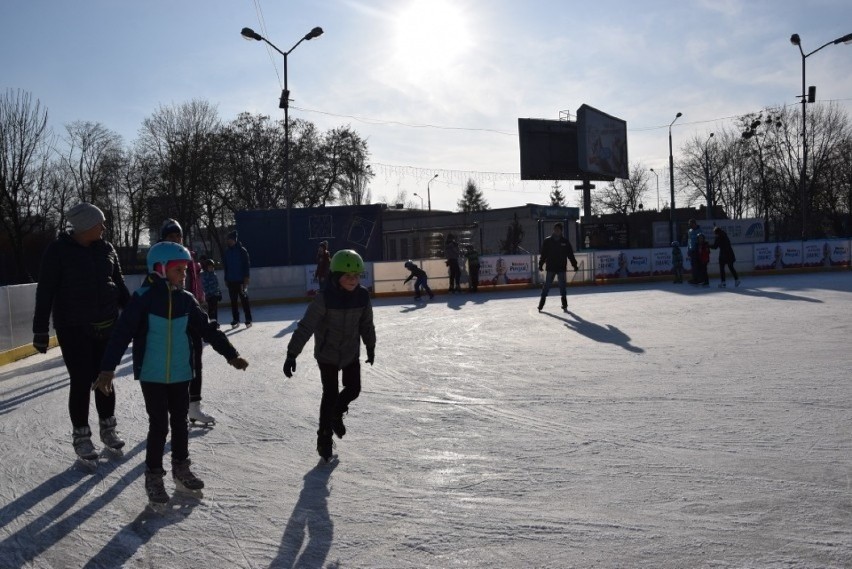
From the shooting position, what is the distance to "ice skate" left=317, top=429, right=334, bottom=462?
4.81 meters

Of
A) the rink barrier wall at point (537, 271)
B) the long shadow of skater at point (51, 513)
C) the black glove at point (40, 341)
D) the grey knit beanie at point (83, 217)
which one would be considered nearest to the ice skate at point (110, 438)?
the long shadow of skater at point (51, 513)

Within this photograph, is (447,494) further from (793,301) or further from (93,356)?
(793,301)

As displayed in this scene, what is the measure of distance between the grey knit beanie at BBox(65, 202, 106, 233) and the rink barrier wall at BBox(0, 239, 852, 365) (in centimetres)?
1412

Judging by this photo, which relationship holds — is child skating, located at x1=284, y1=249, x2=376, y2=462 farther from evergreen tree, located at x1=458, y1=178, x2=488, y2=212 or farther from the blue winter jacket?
evergreen tree, located at x1=458, y1=178, x2=488, y2=212

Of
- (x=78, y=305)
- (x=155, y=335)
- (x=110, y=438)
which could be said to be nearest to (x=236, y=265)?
(x=110, y=438)

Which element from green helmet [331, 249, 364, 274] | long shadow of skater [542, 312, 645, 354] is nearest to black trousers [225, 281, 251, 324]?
long shadow of skater [542, 312, 645, 354]

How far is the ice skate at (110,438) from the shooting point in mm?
5152

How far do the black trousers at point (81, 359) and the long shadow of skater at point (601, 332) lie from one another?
6305mm

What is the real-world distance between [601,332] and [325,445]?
286 inches

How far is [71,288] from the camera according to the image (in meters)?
4.95

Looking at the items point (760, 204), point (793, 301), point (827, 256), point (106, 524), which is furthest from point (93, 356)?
point (760, 204)

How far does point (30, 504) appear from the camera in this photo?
164 inches

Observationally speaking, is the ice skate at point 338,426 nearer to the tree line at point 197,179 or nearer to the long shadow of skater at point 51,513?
the long shadow of skater at point 51,513

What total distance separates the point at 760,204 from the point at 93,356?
189ft
